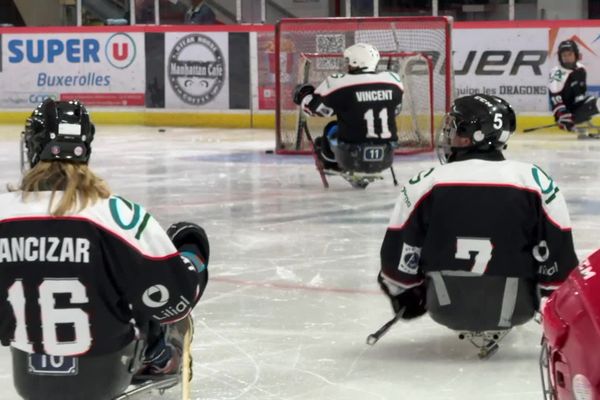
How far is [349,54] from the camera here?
8.40 metres

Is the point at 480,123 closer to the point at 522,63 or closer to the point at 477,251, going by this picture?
the point at 477,251

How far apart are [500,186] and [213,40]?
9880 mm

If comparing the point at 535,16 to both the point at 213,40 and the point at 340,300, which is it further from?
the point at 340,300

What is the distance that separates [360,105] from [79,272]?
5.82 meters

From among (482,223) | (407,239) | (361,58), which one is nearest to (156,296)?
(407,239)

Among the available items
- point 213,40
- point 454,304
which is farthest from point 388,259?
point 213,40

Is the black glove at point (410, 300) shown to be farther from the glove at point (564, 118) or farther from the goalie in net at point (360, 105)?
the glove at point (564, 118)

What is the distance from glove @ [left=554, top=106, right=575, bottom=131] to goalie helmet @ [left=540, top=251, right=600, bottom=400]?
34.5ft

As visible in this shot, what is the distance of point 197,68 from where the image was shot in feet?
44.1

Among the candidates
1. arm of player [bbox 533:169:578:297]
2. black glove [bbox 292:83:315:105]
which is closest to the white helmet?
black glove [bbox 292:83:315:105]

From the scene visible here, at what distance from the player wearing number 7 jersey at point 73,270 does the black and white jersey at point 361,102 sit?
563 cm

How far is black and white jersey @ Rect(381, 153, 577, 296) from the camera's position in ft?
12.4

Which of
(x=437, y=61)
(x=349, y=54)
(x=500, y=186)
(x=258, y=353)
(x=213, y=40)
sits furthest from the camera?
(x=213, y=40)

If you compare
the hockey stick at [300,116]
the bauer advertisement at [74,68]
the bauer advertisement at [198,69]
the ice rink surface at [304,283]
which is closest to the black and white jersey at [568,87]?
the ice rink surface at [304,283]
